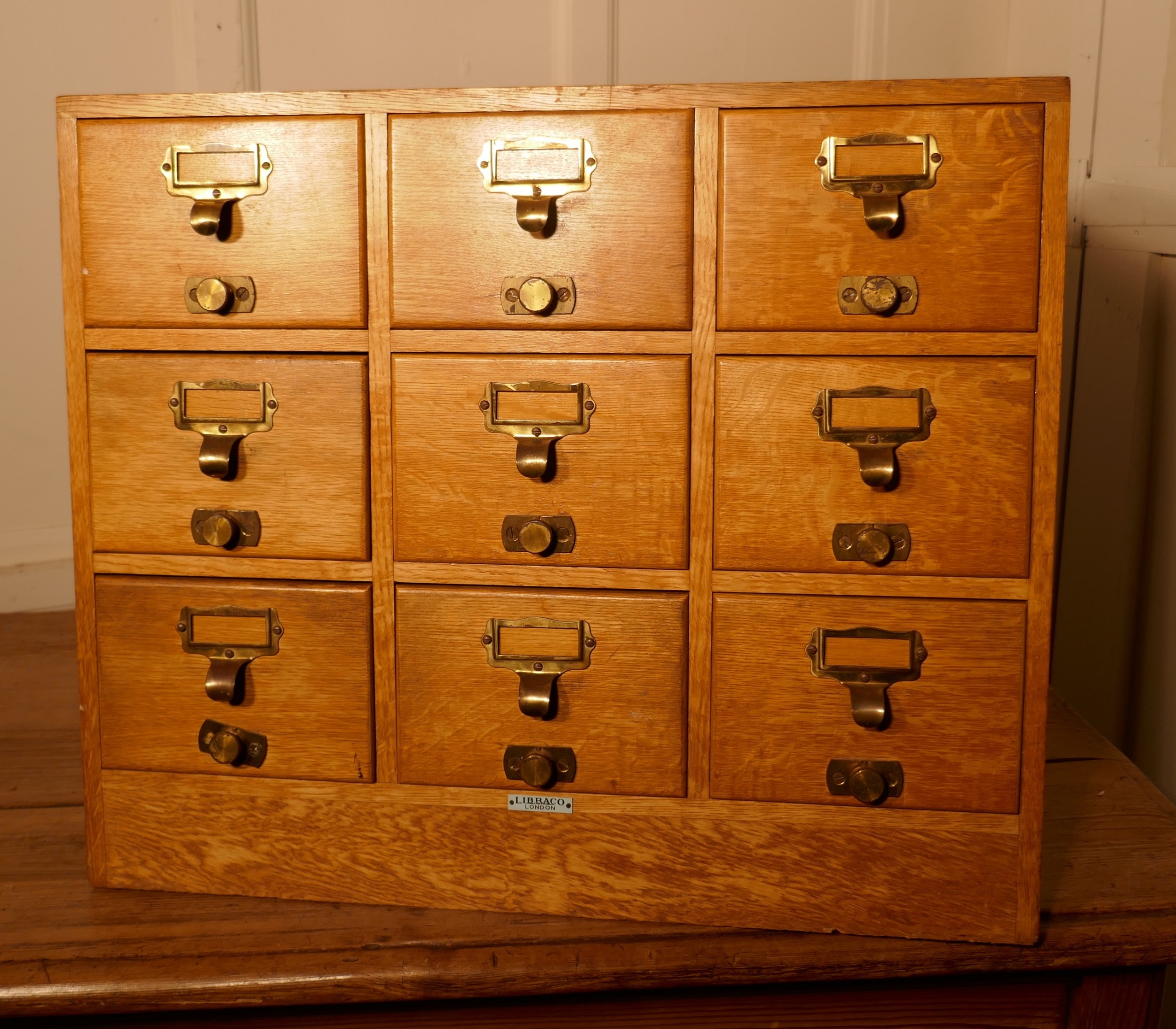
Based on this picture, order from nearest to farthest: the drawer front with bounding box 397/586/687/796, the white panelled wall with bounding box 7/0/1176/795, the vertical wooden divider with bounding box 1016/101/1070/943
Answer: the vertical wooden divider with bounding box 1016/101/1070/943 < the drawer front with bounding box 397/586/687/796 < the white panelled wall with bounding box 7/0/1176/795

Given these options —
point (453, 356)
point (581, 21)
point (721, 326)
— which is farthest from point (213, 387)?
point (581, 21)

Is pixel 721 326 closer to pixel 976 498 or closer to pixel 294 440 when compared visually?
pixel 976 498

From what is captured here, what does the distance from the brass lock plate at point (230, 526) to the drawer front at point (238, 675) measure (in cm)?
4

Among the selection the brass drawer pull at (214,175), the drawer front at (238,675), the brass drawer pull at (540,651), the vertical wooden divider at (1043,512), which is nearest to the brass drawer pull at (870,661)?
the vertical wooden divider at (1043,512)

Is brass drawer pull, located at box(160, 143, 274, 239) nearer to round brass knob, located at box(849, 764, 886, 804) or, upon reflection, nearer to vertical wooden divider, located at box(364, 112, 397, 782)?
vertical wooden divider, located at box(364, 112, 397, 782)

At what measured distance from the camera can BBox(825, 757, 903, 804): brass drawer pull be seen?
1.04 meters

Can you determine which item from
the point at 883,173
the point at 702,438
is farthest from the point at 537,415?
the point at 883,173

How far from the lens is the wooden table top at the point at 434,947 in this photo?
3.31 ft

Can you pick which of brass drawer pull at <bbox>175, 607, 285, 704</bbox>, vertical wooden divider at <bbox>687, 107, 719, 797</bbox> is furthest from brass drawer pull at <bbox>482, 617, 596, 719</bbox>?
brass drawer pull at <bbox>175, 607, 285, 704</bbox>

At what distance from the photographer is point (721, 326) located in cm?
102

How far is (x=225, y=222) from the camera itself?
1055mm

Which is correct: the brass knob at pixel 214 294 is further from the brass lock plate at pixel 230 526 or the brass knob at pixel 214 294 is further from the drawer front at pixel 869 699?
the drawer front at pixel 869 699

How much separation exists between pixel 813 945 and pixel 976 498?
1.41 feet

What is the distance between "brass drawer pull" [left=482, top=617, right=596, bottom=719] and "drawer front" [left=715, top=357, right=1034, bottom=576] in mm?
153
